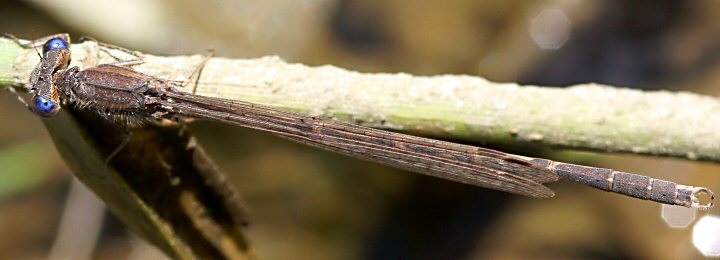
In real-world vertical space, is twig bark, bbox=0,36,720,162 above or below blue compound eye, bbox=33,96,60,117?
above

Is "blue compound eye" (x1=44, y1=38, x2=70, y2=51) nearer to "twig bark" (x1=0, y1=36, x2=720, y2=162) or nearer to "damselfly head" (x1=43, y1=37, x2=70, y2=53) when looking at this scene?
"damselfly head" (x1=43, y1=37, x2=70, y2=53)

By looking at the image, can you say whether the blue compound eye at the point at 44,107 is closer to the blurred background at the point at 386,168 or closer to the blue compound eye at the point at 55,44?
the blue compound eye at the point at 55,44

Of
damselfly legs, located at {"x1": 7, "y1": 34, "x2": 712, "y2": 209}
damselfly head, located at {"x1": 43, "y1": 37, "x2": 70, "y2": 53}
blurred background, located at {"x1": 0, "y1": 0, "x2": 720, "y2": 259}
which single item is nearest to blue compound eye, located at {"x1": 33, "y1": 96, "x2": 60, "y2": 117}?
damselfly legs, located at {"x1": 7, "y1": 34, "x2": 712, "y2": 209}

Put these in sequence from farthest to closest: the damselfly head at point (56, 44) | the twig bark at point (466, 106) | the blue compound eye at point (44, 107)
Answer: the damselfly head at point (56, 44), the blue compound eye at point (44, 107), the twig bark at point (466, 106)

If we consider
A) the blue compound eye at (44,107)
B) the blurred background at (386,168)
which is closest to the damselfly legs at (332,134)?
the blue compound eye at (44,107)

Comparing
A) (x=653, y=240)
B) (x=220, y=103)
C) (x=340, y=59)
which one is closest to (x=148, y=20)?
(x=340, y=59)

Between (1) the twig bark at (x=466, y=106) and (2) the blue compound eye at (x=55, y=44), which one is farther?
(2) the blue compound eye at (x=55, y=44)
